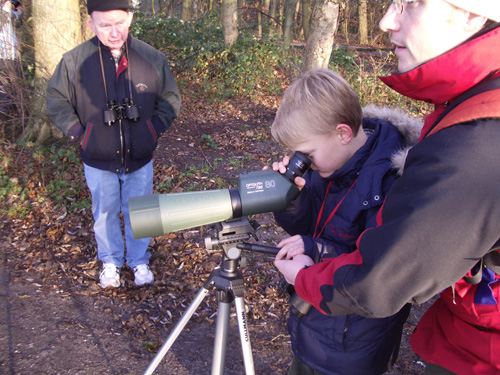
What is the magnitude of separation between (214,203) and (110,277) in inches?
92.6

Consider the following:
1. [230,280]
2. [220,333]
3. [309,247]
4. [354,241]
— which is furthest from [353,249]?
[220,333]

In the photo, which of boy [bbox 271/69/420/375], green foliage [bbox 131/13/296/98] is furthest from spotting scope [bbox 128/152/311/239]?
green foliage [bbox 131/13/296/98]

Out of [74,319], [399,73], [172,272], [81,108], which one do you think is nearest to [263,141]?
[172,272]

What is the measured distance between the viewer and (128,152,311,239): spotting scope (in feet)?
5.09

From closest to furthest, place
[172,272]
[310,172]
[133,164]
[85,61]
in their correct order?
[310,172]
[85,61]
[133,164]
[172,272]

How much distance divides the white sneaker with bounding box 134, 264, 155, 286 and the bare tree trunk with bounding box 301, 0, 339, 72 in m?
3.98

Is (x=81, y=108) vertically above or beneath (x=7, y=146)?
above

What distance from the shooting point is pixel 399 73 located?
1205 millimetres

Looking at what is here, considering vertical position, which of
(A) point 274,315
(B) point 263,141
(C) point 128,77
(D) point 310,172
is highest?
(C) point 128,77

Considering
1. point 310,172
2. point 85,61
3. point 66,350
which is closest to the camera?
point 310,172

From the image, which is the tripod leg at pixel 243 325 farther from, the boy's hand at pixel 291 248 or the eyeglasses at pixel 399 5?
the eyeglasses at pixel 399 5

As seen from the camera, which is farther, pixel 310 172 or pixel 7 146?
pixel 7 146

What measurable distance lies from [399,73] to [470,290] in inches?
28.4

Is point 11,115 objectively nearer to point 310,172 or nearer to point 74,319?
point 74,319
